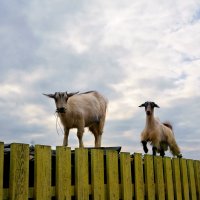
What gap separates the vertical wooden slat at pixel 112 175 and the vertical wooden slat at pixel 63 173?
748mm

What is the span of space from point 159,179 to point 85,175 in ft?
6.45

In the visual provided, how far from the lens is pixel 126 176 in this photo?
495 centimetres

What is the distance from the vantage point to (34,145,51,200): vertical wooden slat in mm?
3597

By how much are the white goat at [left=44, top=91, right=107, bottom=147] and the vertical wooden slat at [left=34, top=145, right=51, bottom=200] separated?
7.44 ft

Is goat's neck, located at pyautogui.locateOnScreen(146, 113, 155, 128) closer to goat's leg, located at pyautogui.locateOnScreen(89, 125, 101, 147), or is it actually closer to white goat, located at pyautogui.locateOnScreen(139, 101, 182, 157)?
white goat, located at pyautogui.locateOnScreen(139, 101, 182, 157)

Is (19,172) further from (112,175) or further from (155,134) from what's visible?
(155,134)

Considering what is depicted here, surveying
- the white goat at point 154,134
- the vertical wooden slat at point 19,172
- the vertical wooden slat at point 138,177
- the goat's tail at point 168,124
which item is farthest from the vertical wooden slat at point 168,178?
the goat's tail at point 168,124

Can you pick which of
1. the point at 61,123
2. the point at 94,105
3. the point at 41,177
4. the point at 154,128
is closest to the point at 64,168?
the point at 41,177

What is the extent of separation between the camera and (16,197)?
3.38 metres

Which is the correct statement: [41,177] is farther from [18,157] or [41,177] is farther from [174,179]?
[174,179]

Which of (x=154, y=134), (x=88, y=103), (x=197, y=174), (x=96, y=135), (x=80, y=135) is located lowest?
(x=197, y=174)

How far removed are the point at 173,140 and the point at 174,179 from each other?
11.1ft

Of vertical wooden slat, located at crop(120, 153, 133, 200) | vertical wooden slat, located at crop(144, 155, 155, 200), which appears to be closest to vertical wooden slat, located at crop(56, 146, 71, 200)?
vertical wooden slat, located at crop(120, 153, 133, 200)

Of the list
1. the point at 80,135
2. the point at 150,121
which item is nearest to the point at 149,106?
the point at 150,121
